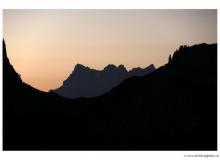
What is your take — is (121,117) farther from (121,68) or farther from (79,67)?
(79,67)

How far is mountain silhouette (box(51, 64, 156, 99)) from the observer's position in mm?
9672

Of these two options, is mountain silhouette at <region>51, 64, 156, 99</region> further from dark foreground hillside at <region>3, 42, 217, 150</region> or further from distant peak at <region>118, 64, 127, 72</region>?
dark foreground hillside at <region>3, 42, 217, 150</region>

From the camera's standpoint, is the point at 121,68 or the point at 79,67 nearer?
the point at 79,67

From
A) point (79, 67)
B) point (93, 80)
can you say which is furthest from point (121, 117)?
point (79, 67)

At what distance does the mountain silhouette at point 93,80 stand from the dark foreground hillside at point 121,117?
0.18 meters

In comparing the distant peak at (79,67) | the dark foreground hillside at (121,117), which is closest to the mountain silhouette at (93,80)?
the distant peak at (79,67)

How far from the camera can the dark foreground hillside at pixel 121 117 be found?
31.7 feet

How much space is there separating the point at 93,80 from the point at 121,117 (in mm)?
1498

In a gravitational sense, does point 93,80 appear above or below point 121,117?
above

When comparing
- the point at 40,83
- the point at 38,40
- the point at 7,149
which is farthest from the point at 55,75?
the point at 7,149

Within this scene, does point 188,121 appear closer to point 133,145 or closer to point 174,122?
point 174,122

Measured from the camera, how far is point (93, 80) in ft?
32.7

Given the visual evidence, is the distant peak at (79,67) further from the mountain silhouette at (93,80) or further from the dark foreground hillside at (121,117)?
the dark foreground hillside at (121,117)
